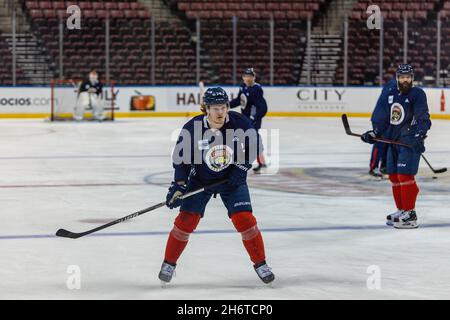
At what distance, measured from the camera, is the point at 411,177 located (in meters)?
8.62

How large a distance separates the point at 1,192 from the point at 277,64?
1608cm

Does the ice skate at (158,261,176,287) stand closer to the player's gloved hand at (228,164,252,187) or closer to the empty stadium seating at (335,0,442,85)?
the player's gloved hand at (228,164,252,187)

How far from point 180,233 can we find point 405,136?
3083mm

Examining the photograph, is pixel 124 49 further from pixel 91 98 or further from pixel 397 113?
pixel 397 113

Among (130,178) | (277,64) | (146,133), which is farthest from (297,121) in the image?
(130,178)

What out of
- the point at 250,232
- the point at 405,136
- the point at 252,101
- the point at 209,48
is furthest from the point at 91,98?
the point at 250,232

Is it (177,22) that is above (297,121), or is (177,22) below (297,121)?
above

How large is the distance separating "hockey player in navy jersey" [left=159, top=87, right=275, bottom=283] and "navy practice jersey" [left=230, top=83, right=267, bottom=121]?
271 inches

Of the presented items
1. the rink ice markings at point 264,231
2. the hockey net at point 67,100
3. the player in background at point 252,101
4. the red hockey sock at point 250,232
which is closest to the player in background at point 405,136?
the rink ice markings at point 264,231

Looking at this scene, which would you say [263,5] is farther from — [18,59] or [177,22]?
[18,59]

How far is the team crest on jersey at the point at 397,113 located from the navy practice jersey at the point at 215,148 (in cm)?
286

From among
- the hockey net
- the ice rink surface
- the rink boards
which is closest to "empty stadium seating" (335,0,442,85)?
the rink boards

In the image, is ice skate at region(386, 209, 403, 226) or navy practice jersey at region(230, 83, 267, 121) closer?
ice skate at region(386, 209, 403, 226)

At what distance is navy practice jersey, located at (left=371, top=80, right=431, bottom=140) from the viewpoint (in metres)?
8.59
